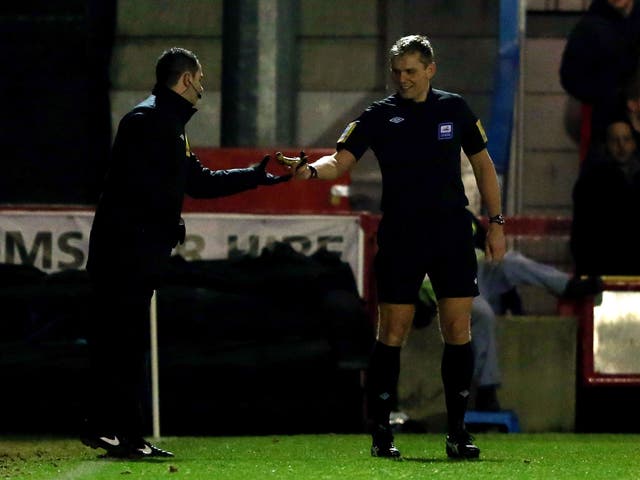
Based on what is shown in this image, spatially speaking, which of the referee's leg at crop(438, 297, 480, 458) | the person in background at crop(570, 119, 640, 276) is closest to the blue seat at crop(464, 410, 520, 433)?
the person in background at crop(570, 119, 640, 276)

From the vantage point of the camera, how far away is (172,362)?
1062cm

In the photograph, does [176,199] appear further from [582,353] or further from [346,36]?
[346,36]

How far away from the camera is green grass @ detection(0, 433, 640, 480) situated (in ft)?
24.1

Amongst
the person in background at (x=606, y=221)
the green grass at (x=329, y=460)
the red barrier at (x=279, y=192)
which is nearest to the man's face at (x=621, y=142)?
the person in background at (x=606, y=221)

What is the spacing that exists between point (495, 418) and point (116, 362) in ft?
10.5

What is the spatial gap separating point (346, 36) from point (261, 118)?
1.48m

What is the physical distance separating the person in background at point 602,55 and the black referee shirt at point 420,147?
6.36 m

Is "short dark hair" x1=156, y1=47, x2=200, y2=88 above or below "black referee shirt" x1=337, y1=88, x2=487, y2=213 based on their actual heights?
above

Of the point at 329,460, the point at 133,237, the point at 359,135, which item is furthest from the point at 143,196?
the point at 329,460

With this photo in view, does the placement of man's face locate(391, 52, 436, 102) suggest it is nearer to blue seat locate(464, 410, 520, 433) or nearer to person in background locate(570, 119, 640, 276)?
blue seat locate(464, 410, 520, 433)

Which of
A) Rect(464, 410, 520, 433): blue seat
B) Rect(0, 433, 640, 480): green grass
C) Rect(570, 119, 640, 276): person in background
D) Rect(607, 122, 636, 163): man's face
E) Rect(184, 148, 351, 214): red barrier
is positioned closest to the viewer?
Rect(0, 433, 640, 480): green grass

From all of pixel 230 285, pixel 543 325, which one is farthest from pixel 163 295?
pixel 543 325

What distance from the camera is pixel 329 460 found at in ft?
26.9

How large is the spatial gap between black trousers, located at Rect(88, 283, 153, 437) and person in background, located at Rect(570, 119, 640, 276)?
396 centimetres
